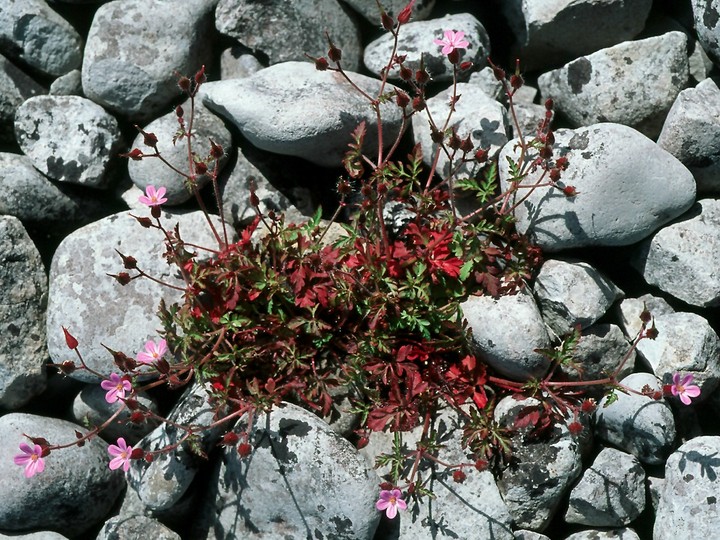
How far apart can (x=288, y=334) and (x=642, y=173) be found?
223cm

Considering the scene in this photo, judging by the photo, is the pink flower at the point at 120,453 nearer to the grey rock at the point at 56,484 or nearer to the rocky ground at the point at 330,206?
the rocky ground at the point at 330,206

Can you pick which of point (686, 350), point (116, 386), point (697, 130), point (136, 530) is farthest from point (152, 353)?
point (697, 130)

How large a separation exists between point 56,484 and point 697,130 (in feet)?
14.0

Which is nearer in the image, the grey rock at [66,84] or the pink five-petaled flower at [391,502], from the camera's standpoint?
the pink five-petaled flower at [391,502]

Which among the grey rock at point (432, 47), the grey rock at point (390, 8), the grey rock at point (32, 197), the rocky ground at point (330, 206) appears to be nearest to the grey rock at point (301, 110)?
the rocky ground at point (330, 206)

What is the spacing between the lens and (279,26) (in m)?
5.34

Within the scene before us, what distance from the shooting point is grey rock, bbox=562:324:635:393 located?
4.81m

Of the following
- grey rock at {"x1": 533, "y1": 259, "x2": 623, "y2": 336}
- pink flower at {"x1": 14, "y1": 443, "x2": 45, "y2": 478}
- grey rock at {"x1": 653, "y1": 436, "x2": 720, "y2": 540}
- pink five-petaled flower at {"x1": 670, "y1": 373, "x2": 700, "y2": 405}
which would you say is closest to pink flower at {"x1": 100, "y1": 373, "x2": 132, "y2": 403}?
pink flower at {"x1": 14, "y1": 443, "x2": 45, "y2": 478}

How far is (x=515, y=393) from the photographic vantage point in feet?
15.5

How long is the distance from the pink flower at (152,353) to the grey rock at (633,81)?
291cm

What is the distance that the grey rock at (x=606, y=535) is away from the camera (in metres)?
4.64

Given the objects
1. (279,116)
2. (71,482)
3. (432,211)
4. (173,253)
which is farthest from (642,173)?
(71,482)

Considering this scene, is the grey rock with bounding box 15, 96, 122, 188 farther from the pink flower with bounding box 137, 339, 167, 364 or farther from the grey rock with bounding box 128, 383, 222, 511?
the grey rock with bounding box 128, 383, 222, 511

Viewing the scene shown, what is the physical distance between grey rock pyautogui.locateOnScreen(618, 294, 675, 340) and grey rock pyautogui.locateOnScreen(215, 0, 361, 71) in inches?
92.2
